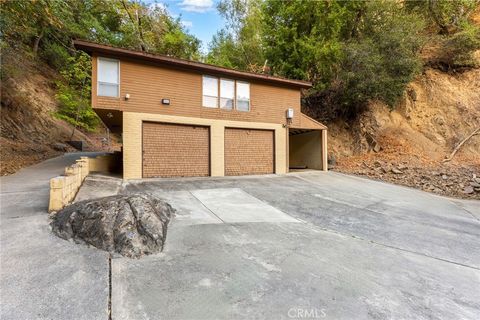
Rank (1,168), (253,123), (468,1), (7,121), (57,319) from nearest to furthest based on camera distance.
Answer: (57,319) → (1,168) → (253,123) → (7,121) → (468,1)

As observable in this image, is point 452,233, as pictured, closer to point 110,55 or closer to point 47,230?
point 47,230

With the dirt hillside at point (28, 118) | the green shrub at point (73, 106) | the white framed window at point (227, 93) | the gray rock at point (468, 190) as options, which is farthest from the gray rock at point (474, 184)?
the green shrub at point (73, 106)

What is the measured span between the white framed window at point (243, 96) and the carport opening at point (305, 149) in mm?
3763

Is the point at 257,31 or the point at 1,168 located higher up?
the point at 257,31

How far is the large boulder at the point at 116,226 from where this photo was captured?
3293 millimetres

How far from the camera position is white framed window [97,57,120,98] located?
855 cm

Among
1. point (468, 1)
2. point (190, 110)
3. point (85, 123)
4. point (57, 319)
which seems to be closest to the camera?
point (57, 319)

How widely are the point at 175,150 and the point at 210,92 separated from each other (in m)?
2.99

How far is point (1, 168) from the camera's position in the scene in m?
8.64

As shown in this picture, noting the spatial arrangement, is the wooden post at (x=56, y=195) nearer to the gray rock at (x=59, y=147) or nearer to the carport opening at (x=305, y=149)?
the carport opening at (x=305, y=149)

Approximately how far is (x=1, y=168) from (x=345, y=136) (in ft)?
55.1

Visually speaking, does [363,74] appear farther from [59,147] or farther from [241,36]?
[59,147]

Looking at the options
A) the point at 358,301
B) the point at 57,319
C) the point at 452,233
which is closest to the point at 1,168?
the point at 57,319

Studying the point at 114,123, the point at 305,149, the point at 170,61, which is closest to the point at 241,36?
the point at 305,149
